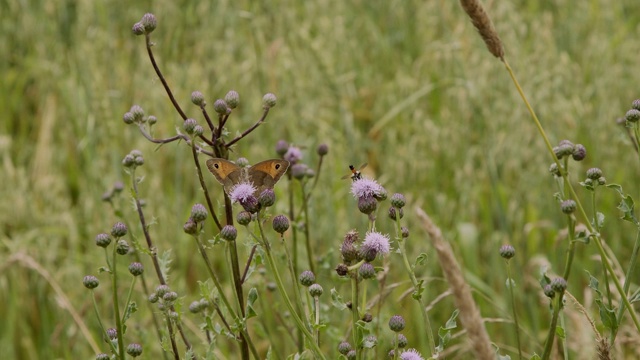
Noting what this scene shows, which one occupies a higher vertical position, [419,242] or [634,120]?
[419,242]

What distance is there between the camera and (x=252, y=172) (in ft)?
4.78

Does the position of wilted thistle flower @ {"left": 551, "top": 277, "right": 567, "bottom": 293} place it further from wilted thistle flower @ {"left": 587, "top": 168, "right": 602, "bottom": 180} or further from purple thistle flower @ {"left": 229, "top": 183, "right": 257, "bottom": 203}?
purple thistle flower @ {"left": 229, "top": 183, "right": 257, "bottom": 203}

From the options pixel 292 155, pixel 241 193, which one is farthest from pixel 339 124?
pixel 241 193

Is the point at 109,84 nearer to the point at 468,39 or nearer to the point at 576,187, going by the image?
the point at 468,39

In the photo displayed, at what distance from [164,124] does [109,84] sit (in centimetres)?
39

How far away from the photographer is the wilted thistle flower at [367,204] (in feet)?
4.86

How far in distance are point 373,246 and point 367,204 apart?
99 millimetres

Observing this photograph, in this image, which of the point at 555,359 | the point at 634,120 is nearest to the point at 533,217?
the point at 555,359

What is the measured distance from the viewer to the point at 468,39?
12.9 ft

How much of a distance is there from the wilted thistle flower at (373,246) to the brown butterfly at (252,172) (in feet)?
0.62

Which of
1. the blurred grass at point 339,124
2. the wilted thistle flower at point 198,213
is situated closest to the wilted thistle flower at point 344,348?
the wilted thistle flower at point 198,213

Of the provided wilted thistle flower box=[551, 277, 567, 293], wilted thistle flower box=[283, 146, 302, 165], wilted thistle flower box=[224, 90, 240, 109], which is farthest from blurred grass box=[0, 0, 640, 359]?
wilted thistle flower box=[551, 277, 567, 293]

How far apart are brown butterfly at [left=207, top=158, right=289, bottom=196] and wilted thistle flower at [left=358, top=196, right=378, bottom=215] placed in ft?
0.48

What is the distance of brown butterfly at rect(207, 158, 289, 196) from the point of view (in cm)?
145
